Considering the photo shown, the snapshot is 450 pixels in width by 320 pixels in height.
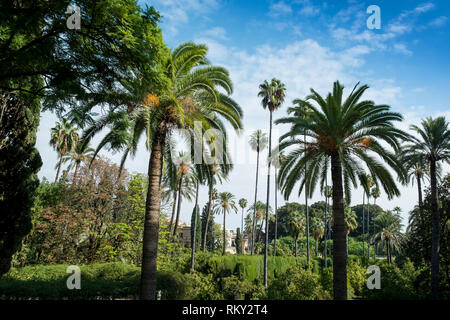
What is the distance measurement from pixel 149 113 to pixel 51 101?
3.08 m

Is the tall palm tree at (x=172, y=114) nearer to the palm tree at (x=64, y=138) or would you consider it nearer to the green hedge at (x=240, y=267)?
the green hedge at (x=240, y=267)

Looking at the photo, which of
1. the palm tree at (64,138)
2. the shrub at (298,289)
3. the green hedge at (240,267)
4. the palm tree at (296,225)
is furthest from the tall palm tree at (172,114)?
the palm tree at (296,225)

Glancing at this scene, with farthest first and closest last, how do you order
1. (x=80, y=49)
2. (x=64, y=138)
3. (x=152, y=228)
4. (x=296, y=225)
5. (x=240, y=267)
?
(x=296, y=225) < (x=64, y=138) < (x=240, y=267) < (x=152, y=228) < (x=80, y=49)

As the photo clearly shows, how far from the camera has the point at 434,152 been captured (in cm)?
2086

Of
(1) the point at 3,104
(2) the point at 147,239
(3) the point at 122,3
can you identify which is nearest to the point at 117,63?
(3) the point at 122,3

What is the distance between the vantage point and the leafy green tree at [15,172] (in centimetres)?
1439

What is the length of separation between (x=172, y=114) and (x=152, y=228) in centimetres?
430

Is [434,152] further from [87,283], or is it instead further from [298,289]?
[87,283]

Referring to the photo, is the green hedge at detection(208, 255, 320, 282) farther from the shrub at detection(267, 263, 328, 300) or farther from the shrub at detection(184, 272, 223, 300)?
the shrub at detection(267, 263, 328, 300)

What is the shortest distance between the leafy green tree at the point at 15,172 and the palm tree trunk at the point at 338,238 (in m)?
13.8

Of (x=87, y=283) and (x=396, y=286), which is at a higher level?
(x=87, y=283)

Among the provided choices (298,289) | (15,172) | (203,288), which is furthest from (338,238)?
(15,172)

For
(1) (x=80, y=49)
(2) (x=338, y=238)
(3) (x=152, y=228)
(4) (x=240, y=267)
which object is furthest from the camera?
(4) (x=240, y=267)
